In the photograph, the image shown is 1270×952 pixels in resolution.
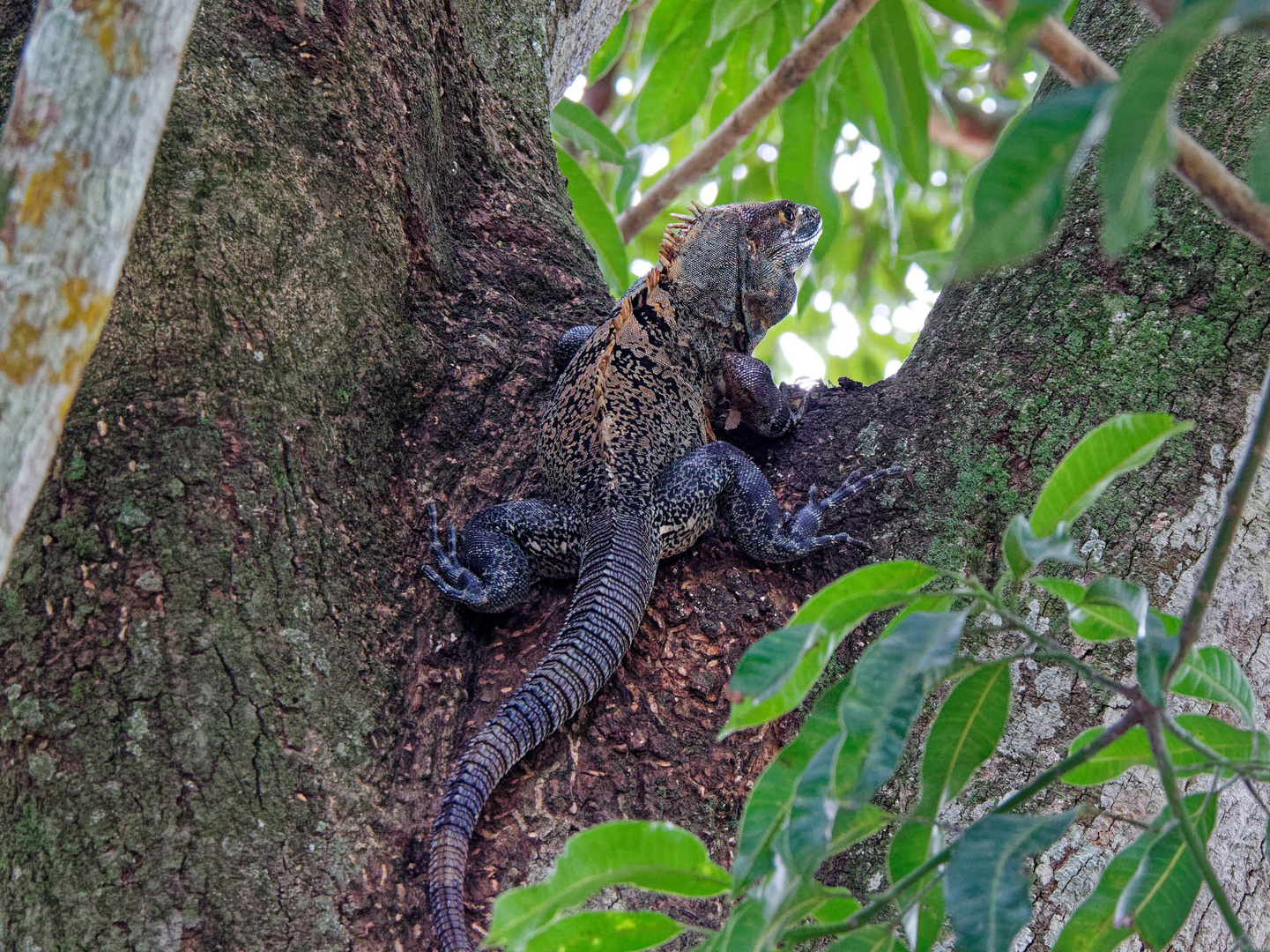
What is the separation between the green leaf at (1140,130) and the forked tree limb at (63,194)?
1.11 m

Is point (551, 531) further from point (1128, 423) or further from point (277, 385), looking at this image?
point (1128, 423)

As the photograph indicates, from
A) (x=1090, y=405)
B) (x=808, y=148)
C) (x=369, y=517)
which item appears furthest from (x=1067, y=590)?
(x=808, y=148)

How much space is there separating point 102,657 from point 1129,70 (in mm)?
1970

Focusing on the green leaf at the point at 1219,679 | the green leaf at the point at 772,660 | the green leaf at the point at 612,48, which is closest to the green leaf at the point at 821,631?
the green leaf at the point at 772,660

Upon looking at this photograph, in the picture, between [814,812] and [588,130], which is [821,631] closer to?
[814,812]

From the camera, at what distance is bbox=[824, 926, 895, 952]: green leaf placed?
1.33 meters

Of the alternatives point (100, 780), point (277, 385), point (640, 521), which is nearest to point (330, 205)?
point (277, 385)

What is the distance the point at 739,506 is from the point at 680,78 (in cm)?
256

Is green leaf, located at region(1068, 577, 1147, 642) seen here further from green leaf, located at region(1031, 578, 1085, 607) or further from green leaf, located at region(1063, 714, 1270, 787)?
green leaf, located at region(1063, 714, 1270, 787)

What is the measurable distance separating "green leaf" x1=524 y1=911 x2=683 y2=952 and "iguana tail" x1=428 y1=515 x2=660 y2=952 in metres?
0.60

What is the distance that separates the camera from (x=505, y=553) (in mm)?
2871

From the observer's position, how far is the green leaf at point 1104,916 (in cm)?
140

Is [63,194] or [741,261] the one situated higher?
[741,261]

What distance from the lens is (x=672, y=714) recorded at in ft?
7.58
